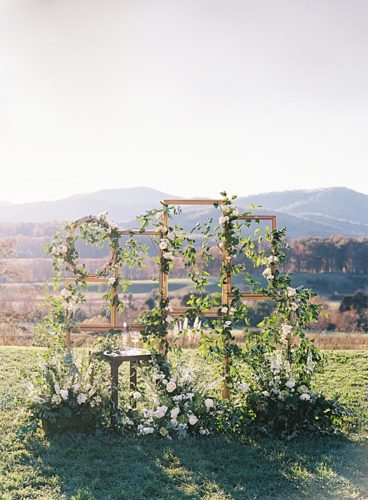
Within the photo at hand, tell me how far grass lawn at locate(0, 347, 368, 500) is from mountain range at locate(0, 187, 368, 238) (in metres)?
59.8

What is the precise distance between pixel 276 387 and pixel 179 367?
914mm

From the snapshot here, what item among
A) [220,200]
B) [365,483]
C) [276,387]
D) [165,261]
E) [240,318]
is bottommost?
[365,483]

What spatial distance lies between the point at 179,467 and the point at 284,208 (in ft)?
456

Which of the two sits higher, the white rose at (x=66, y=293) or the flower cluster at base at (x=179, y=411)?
the white rose at (x=66, y=293)

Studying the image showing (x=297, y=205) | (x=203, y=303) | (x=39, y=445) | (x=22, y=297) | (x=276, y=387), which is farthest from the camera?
(x=297, y=205)

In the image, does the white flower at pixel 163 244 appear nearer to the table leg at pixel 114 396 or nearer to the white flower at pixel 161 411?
the table leg at pixel 114 396

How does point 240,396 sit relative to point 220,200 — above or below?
below

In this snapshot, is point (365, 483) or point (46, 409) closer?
point (365, 483)

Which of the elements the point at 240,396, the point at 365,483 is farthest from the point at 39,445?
the point at 365,483

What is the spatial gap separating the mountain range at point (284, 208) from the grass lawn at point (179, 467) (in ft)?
196

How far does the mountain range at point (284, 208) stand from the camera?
3445 inches

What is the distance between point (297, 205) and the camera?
148m

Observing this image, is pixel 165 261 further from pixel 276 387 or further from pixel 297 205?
pixel 297 205

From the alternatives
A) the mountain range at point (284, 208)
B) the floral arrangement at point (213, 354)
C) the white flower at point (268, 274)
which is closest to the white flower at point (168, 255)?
the floral arrangement at point (213, 354)
